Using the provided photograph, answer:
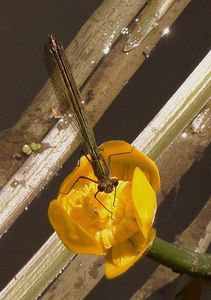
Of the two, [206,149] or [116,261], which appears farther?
[206,149]

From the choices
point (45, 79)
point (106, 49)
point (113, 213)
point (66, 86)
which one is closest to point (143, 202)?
point (113, 213)

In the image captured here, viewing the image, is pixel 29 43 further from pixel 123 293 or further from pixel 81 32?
pixel 123 293

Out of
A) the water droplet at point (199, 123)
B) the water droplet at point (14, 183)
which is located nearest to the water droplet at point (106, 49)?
the water droplet at point (199, 123)

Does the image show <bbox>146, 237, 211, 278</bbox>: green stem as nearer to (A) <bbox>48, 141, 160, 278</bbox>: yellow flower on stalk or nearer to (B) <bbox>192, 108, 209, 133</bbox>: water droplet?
(A) <bbox>48, 141, 160, 278</bbox>: yellow flower on stalk

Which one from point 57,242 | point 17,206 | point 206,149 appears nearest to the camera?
point 57,242

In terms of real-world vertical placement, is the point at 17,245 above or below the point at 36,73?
below

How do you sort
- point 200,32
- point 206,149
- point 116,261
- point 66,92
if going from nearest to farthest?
point 116,261 → point 66,92 → point 206,149 → point 200,32

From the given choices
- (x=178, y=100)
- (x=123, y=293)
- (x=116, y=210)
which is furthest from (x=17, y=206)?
(x=116, y=210)

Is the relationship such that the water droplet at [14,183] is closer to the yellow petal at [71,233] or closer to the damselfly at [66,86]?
the damselfly at [66,86]
